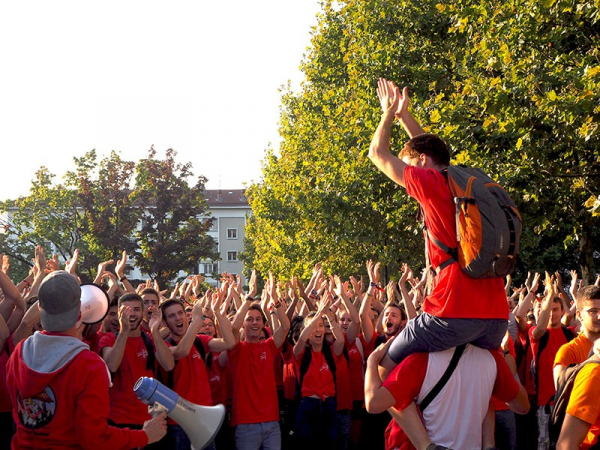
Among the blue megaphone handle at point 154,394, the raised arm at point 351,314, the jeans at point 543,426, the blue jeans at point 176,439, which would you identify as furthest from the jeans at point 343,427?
the blue megaphone handle at point 154,394

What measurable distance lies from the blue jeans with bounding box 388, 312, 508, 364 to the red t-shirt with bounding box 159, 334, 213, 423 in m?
4.01

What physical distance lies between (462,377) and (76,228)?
5521 cm

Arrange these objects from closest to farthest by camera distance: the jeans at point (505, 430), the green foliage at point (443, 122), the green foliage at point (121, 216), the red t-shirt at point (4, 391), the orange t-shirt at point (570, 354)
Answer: the orange t-shirt at point (570, 354)
the red t-shirt at point (4, 391)
the jeans at point (505, 430)
the green foliage at point (443, 122)
the green foliage at point (121, 216)

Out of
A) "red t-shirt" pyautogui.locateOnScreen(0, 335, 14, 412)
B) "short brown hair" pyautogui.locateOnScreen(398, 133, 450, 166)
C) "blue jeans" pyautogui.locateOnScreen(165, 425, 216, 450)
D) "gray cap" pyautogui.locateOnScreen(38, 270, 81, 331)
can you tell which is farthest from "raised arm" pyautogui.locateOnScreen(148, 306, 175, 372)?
"short brown hair" pyautogui.locateOnScreen(398, 133, 450, 166)

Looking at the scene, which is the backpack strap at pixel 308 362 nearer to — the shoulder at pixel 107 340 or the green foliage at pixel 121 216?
the shoulder at pixel 107 340

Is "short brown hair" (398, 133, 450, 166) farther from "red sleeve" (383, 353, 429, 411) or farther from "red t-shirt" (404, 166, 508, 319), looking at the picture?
"red sleeve" (383, 353, 429, 411)

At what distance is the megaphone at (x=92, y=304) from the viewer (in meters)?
5.75

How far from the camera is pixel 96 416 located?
4.64 m

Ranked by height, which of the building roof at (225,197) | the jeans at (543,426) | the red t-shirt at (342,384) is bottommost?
the jeans at (543,426)

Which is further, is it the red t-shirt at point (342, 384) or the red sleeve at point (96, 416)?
the red t-shirt at point (342, 384)

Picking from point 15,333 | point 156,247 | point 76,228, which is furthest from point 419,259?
point 76,228

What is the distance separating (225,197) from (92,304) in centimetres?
11015

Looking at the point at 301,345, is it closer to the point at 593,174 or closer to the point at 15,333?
the point at 15,333

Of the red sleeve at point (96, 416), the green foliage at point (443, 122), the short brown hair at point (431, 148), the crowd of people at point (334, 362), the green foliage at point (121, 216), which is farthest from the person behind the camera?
the green foliage at point (121, 216)
